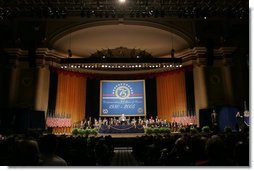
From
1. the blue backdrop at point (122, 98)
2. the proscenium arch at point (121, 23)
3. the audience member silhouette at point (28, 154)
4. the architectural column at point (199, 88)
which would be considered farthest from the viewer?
the blue backdrop at point (122, 98)

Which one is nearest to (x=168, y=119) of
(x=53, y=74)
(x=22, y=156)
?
(x=53, y=74)

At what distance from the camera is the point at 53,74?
13.1m

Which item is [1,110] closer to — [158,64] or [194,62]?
[158,64]

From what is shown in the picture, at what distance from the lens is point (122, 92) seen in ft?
49.4

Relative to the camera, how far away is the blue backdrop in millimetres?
14750

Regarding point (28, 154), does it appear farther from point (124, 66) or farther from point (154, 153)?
point (124, 66)

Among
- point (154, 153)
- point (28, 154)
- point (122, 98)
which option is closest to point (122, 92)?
point (122, 98)

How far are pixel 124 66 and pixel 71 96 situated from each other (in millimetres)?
4296

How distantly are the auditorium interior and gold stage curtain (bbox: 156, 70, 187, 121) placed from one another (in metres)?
0.06

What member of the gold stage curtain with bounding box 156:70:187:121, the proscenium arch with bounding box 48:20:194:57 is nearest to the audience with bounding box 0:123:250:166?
the proscenium arch with bounding box 48:20:194:57

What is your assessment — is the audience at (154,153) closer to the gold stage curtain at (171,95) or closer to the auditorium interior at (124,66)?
the auditorium interior at (124,66)

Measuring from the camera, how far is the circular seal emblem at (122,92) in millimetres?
14958

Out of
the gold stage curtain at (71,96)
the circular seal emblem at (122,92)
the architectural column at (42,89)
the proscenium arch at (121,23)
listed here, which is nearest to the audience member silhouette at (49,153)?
the architectural column at (42,89)

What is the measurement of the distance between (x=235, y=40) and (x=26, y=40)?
10361mm
